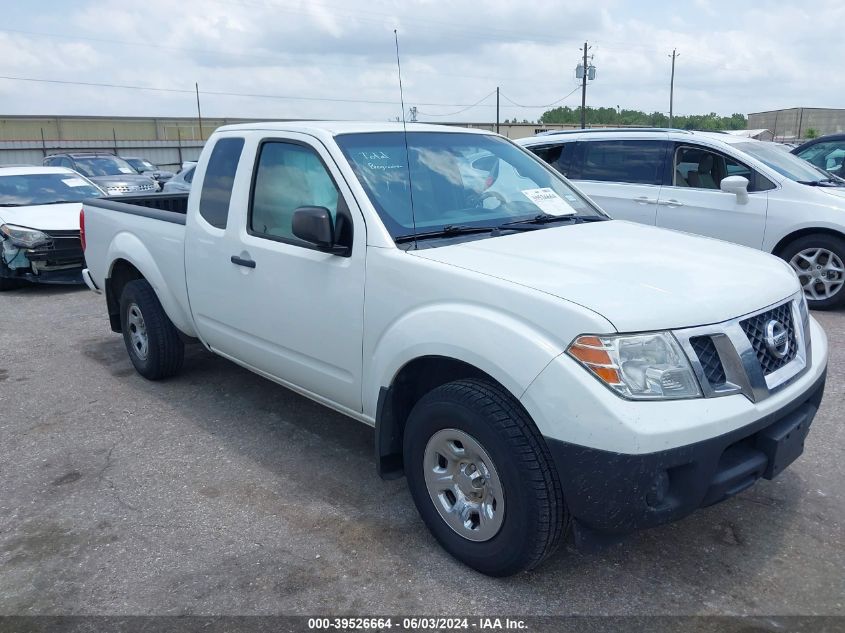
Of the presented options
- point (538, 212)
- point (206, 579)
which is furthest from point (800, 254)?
point (206, 579)

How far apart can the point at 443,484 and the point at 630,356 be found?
39.9 inches

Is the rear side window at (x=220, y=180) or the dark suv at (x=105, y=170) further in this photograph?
the dark suv at (x=105, y=170)

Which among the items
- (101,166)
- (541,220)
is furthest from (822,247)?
(101,166)

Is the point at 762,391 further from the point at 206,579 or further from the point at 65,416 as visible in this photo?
the point at 65,416

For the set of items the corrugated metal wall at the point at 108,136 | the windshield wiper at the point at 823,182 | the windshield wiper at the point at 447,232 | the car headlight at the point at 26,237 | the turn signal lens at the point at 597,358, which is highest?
the corrugated metal wall at the point at 108,136

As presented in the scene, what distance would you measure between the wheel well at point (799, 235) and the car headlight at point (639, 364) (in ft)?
18.2

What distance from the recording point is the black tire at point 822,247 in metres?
7.12

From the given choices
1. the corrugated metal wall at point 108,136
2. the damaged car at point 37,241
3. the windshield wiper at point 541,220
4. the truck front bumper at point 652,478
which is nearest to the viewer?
the truck front bumper at point 652,478

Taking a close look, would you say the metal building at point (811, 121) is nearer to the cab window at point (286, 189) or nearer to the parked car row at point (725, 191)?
the parked car row at point (725, 191)

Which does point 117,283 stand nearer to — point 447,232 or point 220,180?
point 220,180

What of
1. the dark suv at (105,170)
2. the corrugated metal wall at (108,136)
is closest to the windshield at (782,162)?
the dark suv at (105,170)

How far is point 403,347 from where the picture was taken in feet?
10.2

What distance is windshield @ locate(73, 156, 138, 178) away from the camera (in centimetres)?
1714

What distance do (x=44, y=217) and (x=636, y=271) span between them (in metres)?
8.58
